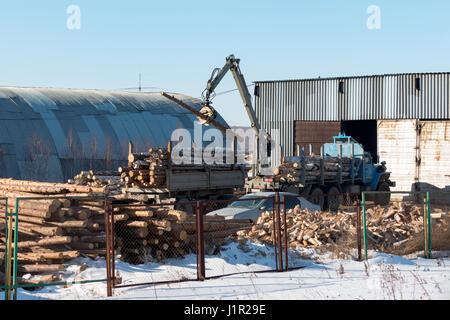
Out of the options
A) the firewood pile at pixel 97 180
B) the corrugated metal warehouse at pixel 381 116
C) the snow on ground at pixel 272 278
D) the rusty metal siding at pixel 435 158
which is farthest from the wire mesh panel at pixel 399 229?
the corrugated metal warehouse at pixel 381 116

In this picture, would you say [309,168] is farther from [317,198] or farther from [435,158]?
[435,158]

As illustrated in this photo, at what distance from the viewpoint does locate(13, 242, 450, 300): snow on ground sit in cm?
1135

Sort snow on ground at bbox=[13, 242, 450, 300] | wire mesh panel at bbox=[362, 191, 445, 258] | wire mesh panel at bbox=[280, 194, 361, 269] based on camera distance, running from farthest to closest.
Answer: wire mesh panel at bbox=[362, 191, 445, 258]
wire mesh panel at bbox=[280, 194, 361, 269]
snow on ground at bbox=[13, 242, 450, 300]

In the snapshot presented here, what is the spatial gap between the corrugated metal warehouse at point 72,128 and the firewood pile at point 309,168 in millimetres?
16586

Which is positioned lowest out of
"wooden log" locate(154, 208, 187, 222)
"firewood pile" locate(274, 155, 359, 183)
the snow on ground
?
the snow on ground

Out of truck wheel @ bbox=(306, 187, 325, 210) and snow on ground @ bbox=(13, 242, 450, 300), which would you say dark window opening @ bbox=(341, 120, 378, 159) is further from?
snow on ground @ bbox=(13, 242, 450, 300)

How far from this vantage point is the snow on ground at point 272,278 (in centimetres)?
1135

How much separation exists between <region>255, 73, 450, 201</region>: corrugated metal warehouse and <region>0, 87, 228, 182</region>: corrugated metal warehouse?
10.4 meters

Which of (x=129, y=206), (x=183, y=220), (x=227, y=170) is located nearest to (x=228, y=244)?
(x=183, y=220)

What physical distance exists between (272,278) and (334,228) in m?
4.71

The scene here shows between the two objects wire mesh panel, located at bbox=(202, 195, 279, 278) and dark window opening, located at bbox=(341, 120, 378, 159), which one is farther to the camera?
dark window opening, located at bbox=(341, 120, 378, 159)

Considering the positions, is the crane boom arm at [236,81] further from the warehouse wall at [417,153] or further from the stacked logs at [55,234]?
the stacked logs at [55,234]

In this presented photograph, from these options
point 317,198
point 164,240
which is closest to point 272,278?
point 164,240

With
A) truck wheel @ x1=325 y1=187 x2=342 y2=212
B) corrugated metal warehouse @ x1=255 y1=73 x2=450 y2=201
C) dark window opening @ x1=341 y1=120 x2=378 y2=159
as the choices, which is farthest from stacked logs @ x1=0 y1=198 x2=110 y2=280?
dark window opening @ x1=341 y1=120 x2=378 y2=159
